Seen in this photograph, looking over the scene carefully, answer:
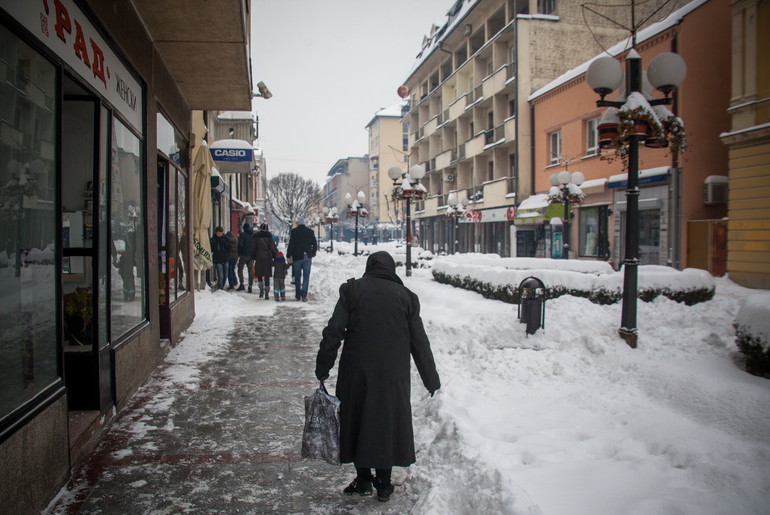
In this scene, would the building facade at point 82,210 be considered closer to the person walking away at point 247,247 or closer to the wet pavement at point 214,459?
the wet pavement at point 214,459

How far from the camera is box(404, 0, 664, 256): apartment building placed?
28.9 metres

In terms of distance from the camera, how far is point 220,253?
14.6 metres

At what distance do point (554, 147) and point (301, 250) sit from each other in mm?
18059

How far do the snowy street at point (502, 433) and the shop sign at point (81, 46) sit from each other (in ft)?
9.61

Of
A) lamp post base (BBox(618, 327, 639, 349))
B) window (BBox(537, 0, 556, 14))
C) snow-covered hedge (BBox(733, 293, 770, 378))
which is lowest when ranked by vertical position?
lamp post base (BBox(618, 327, 639, 349))

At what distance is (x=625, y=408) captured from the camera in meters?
4.68

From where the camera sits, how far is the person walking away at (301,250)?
42.3ft

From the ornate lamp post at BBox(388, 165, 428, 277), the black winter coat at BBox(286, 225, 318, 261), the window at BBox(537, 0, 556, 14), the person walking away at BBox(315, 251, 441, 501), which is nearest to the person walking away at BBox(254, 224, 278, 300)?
the black winter coat at BBox(286, 225, 318, 261)

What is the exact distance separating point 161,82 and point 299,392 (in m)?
4.75

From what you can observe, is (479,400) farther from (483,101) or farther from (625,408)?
(483,101)

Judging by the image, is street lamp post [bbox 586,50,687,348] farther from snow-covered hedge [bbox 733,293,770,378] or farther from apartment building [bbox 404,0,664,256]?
apartment building [bbox 404,0,664,256]

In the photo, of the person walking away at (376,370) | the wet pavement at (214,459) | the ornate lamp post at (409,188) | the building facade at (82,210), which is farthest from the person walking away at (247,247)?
the person walking away at (376,370)

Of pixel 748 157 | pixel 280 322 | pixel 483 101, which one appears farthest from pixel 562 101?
pixel 280 322

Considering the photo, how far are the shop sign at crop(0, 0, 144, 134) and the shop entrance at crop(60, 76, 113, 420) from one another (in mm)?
220
